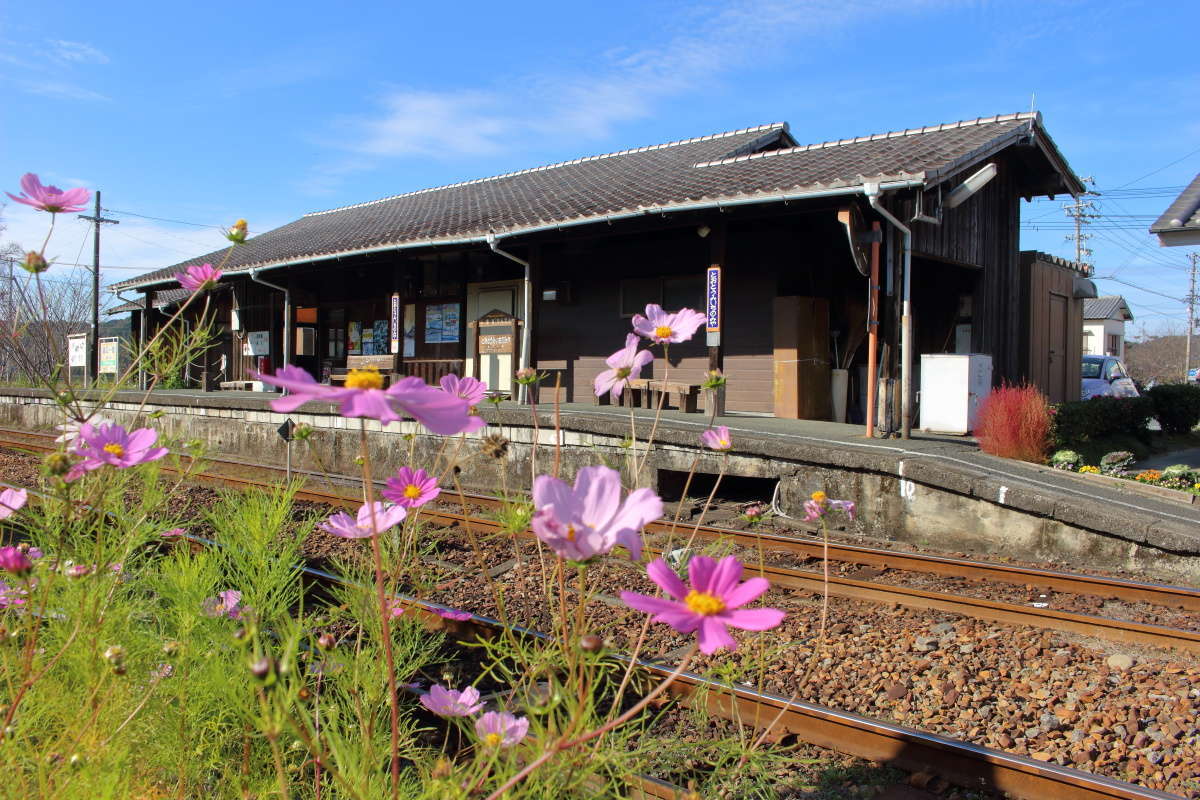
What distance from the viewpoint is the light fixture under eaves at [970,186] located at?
910 cm

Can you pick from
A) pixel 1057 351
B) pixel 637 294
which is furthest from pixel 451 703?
pixel 1057 351

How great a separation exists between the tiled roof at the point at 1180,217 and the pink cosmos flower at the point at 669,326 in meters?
6.13

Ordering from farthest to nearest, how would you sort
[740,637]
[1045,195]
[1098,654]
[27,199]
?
1. [1045,195]
2. [1098,654]
3. [740,637]
4. [27,199]

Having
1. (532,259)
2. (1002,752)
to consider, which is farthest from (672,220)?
(1002,752)

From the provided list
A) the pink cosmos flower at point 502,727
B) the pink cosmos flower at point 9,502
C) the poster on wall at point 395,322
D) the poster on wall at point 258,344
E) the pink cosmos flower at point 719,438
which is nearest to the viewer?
the pink cosmos flower at point 502,727

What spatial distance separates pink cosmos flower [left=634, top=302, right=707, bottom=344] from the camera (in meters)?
1.60

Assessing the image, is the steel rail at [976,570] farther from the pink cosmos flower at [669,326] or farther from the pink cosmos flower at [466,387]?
the pink cosmos flower at [466,387]

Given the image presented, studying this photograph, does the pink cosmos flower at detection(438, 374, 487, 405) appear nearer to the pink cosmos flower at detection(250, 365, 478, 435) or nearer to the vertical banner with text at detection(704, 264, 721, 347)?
the pink cosmos flower at detection(250, 365, 478, 435)

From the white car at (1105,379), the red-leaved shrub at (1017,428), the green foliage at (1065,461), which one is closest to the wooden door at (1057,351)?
the white car at (1105,379)

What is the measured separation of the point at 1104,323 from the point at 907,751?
4494 cm

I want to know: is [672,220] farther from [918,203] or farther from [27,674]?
[27,674]

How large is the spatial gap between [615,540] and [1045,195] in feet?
46.2

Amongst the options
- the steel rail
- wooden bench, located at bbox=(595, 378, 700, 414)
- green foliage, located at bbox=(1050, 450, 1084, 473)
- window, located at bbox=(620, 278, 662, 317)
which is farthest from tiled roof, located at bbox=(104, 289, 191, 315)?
green foliage, located at bbox=(1050, 450, 1084, 473)

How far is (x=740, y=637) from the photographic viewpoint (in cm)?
338
